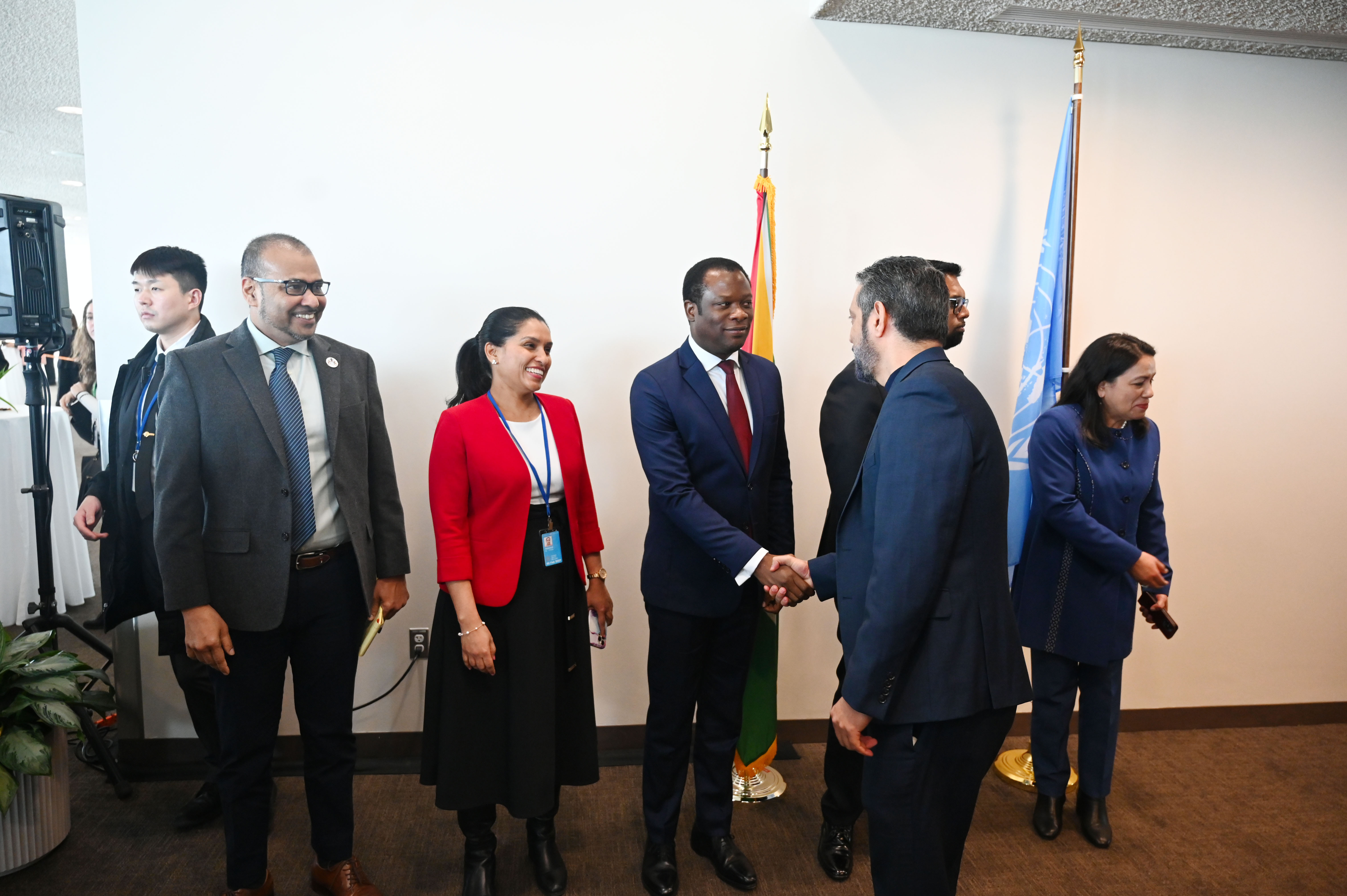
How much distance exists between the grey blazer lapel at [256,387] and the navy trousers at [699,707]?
1.09 metres

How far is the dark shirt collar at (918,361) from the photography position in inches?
60.2

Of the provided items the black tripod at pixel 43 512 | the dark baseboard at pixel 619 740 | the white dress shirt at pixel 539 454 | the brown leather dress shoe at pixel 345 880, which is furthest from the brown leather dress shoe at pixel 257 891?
the white dress shirt at pixel 539 454

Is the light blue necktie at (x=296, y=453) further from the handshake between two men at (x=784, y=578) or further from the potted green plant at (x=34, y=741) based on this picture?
the handshake between two men at (x=784, y=578)

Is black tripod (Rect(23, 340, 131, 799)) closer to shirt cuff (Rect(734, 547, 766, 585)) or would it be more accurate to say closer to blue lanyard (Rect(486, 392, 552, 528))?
blue lanyard (Rect(486, 392, 552, 528))

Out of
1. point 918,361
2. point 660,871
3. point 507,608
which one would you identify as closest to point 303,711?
point 507,608

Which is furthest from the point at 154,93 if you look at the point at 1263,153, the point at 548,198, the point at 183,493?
the point at 1263,153

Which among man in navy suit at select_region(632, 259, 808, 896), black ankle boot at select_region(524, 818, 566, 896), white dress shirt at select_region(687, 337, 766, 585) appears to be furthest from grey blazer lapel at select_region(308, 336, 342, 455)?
black ankle boot at select_region(524, 818, 566, 896)

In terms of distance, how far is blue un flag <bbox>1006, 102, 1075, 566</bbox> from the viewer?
291 centimetres

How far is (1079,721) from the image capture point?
2.62m

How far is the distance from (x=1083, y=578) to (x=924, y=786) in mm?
1298

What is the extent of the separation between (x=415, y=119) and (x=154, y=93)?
0.88 m

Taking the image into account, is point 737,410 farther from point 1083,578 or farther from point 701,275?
point 1083,578

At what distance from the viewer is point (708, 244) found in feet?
9.80

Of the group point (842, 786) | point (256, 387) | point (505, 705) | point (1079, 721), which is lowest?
point (842, 786)
